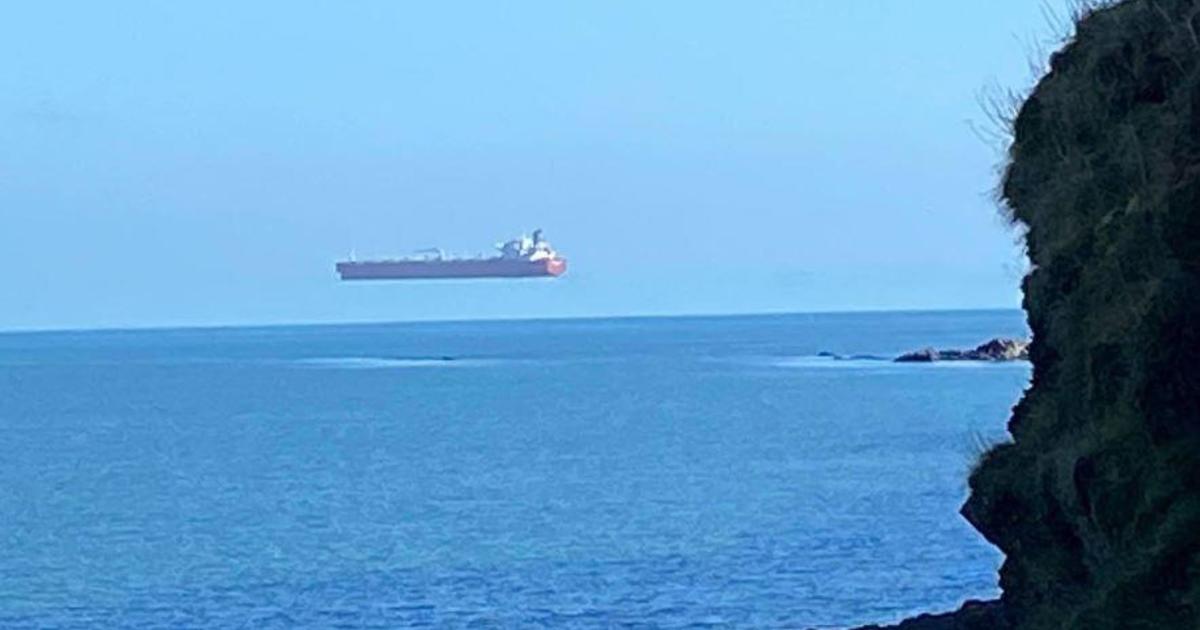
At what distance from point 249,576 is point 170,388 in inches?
3925

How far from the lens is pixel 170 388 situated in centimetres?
13788

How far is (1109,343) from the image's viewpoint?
16656 mm

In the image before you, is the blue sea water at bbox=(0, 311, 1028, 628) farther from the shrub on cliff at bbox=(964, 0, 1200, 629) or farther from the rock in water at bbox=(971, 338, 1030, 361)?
the rock in water at bbox=(971, 338, 1030, 361)

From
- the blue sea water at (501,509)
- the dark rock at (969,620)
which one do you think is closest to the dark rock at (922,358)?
the blue sea water at (501,509)

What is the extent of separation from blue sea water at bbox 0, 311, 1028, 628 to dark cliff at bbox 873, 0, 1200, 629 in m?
3.69

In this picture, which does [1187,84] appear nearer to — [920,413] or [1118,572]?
[1118,572]

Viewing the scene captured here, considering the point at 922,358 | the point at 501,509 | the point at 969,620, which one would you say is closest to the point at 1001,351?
the point at 922,358

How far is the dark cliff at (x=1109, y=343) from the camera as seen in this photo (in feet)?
51.6

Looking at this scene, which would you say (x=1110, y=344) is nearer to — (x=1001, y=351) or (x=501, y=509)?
(x=501, y=509)

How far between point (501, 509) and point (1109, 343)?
123ft

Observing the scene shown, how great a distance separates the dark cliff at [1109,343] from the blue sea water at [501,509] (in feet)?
12.1

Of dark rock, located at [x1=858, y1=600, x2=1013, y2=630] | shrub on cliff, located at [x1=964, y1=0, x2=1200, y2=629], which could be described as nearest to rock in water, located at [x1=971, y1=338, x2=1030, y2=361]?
dark rock, located at [x1=858, y1=600, x2=1013, y2=630]

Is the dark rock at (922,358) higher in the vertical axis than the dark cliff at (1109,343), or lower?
higher

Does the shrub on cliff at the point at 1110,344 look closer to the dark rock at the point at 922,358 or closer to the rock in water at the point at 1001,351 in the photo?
the rock in water at the point at 1001,351
